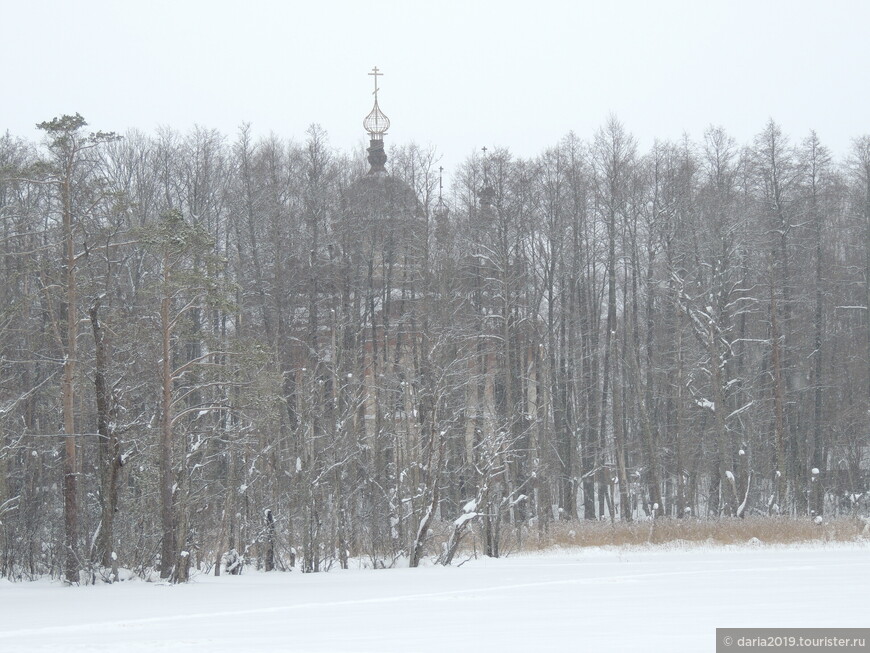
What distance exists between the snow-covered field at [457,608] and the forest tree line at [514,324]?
5.87 m

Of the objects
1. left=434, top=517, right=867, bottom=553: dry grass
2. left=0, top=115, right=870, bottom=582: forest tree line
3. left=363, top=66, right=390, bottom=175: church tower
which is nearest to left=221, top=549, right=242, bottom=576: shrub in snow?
left=0, top=115, right=870, bottom=582: forest tree line

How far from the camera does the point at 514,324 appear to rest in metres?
33.2

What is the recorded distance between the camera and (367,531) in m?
24.4

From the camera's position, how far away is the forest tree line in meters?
25.2

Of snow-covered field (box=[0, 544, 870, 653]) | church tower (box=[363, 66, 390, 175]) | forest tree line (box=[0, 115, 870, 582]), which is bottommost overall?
snow-covered field (box=[0, 544, 870, 653])

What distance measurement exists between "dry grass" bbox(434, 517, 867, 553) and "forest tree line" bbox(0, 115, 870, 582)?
0.87 m

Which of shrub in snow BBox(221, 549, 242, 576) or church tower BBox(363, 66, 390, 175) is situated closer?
shrub in snow BBox(221, 549, 242, 576)

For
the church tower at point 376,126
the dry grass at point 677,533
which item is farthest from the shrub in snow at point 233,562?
the church tower at point 376,126

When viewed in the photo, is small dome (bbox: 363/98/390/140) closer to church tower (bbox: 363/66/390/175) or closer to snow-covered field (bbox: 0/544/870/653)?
church tower (bbox: 363/66/390/175)

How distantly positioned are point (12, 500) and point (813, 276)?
28.2 metres

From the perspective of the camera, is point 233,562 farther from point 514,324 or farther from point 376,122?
point 376,122

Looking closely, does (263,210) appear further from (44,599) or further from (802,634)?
(802,634)

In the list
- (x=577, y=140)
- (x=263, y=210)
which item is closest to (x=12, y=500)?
(x=263, y=210)

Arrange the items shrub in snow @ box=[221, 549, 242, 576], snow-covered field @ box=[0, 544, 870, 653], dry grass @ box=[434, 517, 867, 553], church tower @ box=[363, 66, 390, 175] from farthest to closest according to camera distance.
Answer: church tower @ box=[363, 66, 390, 175]
dry grass @ box=[434, 517, 867, 553]
shrub in snow @ box=[221, 549, 242, 576]
snow-covered field @ box=[0, 544, 870, 653]
